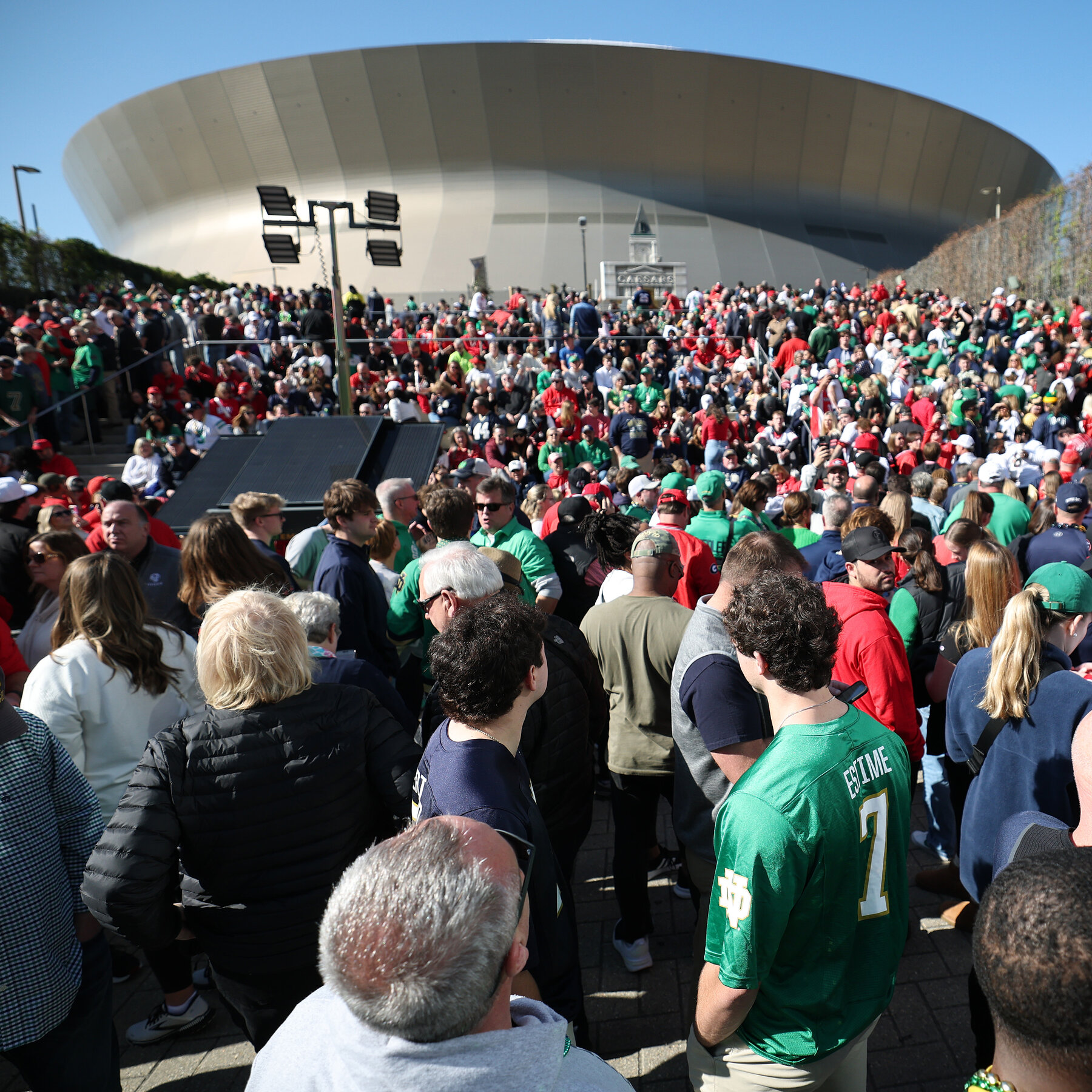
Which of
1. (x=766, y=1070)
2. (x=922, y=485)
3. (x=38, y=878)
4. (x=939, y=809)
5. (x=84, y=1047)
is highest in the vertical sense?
(x=922, y=485)

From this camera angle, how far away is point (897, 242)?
43656 millimetres

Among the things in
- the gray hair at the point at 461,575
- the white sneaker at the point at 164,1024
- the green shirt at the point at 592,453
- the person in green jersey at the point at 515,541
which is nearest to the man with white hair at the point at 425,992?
the gray hair at the point at 461,575

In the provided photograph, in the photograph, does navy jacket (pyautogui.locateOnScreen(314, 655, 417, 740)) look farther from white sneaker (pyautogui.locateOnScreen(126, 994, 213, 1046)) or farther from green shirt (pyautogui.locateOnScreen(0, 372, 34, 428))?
green shirt (pyautogui.locateOnScreen(0, 372, 34, 428))

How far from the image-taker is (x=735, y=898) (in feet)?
6.06

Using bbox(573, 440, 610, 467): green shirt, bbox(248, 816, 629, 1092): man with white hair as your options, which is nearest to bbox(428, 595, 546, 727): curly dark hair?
bbox(248, 816, 629, 1092): man with white hair

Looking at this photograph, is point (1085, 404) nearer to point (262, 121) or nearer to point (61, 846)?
point (61, 846)

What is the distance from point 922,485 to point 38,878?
22.9 ft

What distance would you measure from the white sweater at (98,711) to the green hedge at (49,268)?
824 inches

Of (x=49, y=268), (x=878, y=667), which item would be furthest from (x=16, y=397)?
(x=49, y=268)

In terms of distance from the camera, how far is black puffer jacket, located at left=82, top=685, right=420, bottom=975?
2.21 metres

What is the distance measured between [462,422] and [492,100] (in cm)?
2998

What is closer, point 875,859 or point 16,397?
point 875,859

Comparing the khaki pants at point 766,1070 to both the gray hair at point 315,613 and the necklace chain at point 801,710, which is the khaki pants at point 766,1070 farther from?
the gray hair at point 315,613

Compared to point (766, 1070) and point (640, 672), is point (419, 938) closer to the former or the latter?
point (766, 1070)
